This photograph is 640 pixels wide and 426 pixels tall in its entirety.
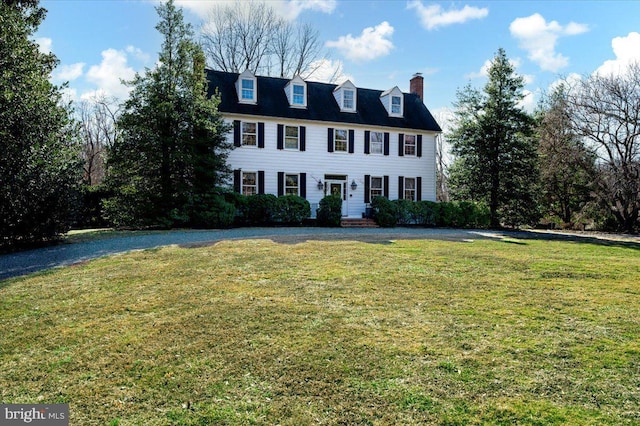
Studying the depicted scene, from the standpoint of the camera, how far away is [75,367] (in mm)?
3590

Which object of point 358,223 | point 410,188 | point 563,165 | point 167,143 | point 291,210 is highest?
point 167,143

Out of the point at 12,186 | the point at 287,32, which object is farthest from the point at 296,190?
the point at 287,32

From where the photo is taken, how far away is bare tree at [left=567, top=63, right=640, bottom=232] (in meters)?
19.4

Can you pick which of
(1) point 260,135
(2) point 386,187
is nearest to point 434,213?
(2) point 386,187

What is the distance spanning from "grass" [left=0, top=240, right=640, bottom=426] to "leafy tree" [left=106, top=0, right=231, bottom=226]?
8.77 meters

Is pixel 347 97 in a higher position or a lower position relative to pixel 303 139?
higher

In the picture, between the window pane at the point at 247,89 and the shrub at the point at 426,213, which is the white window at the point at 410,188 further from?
the window pane at the point at 247,89

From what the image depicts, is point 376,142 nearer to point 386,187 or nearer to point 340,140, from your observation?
point 340,140

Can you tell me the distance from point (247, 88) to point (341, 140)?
17.9 feet

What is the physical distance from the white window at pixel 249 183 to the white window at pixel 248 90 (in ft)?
12.6

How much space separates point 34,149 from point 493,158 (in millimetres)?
19086

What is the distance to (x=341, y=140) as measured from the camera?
69.7ft

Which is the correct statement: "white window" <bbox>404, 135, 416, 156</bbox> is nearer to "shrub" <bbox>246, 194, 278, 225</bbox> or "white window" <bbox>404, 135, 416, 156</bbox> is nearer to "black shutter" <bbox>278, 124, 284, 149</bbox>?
"black shutter" <bbox>278, 124, 284, 149</bbox>

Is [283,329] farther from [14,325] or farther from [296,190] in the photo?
[296,190]
